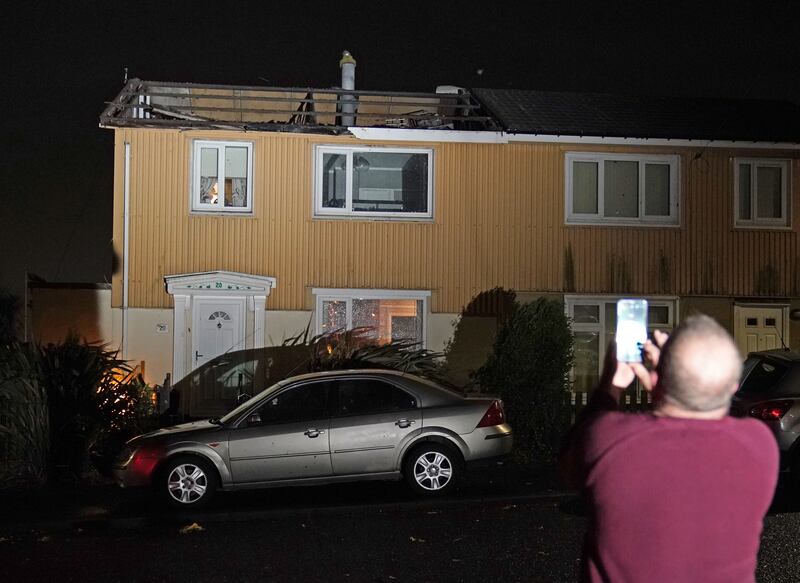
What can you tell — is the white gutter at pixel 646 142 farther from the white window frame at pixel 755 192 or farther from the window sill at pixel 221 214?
the window sill at pixel 221 214

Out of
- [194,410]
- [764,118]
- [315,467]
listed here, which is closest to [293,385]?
[315,467]

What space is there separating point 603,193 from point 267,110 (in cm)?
628

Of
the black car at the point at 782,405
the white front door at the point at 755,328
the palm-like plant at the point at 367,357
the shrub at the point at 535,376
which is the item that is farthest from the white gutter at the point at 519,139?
the black car at the point at 782,405

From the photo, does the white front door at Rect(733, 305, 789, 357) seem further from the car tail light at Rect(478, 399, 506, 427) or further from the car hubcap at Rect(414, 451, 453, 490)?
the car hubcap at Rect(414, 451, 453, 490)

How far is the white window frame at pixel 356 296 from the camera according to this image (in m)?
17.0

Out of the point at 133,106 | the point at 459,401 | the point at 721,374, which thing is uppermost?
the point at 133,106

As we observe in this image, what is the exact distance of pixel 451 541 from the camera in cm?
828

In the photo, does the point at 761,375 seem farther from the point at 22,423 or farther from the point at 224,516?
the point at 22,423

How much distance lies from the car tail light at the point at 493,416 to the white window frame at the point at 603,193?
7.28 metres

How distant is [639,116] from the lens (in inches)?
731

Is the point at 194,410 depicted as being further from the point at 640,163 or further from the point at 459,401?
the point at 640,163

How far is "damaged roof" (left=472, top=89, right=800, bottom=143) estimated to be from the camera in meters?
17.2

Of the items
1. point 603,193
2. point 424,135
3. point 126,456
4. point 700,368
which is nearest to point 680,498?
point 700,368

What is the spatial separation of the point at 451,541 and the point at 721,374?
19.3ft
